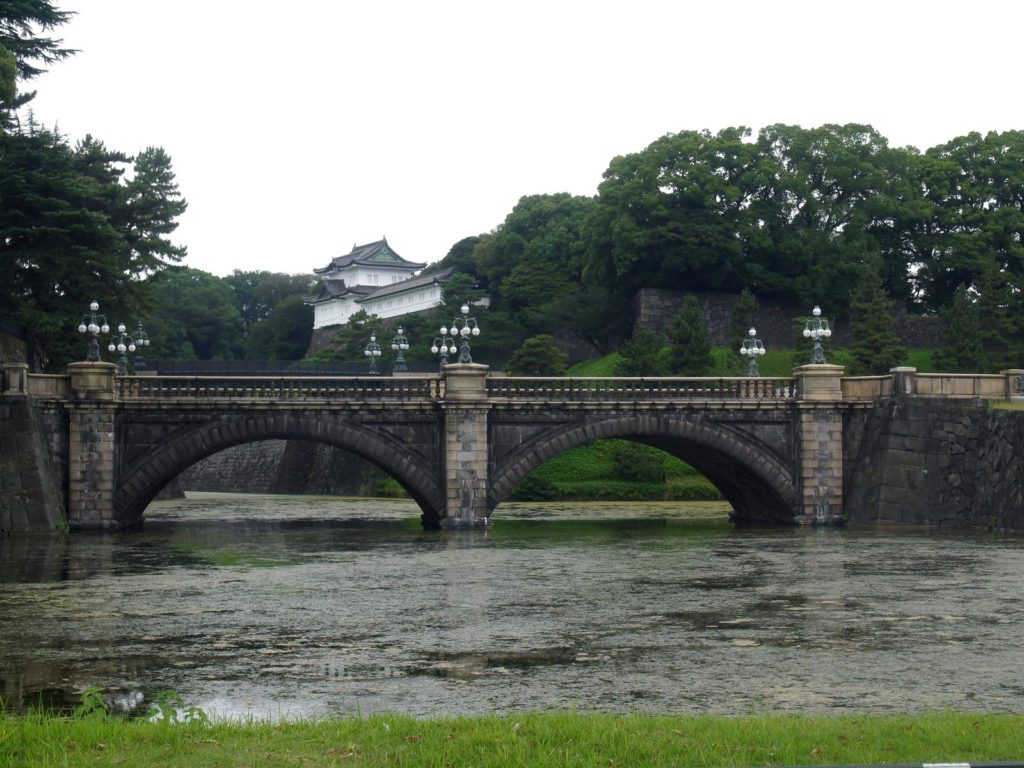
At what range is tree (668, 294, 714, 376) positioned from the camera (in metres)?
73.2

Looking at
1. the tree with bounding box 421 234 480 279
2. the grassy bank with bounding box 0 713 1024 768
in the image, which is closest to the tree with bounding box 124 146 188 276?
the tree with bounding box 421 234 480 279

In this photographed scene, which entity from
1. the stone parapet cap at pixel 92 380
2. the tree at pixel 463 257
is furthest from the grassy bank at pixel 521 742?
the tree at pixel 463 257

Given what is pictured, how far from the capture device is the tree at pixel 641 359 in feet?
239

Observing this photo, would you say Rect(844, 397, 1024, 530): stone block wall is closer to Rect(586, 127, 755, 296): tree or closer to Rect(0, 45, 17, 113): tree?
Rect(0, 45, 17, 113): tree

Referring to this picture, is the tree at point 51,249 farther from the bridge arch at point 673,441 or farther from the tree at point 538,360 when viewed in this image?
the tree at point 538,360

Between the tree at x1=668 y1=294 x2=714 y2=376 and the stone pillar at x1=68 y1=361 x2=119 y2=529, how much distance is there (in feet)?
119

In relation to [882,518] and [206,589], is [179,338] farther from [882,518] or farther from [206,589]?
[206,589]

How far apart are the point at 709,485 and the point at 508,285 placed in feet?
108

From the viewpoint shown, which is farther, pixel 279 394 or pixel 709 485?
pixel 709 485

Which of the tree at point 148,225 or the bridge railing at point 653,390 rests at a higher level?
the tree at point 148,225

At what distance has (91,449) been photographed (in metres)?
44.6

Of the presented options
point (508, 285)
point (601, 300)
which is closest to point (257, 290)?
point (508, 285)

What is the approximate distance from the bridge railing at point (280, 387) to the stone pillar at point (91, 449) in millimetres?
1136

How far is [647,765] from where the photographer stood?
34.5 ft
